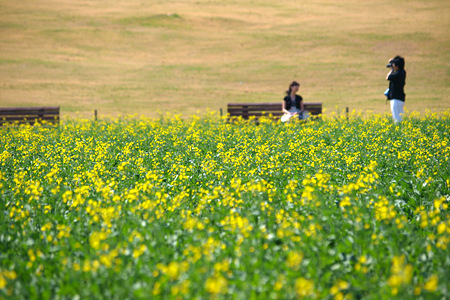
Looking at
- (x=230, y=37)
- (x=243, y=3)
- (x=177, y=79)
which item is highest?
(x=243, y=3)

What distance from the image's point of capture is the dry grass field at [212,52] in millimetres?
38125

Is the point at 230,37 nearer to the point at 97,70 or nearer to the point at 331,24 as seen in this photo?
the point at 331,24

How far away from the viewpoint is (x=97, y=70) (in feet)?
157

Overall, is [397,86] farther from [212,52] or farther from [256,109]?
[212,52]

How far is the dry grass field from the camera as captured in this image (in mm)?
38125

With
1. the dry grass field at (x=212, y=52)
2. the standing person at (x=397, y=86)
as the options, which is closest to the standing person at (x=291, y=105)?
the standing person at (x=397, y=86)

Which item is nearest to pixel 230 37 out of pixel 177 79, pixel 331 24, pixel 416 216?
pixel 331 24

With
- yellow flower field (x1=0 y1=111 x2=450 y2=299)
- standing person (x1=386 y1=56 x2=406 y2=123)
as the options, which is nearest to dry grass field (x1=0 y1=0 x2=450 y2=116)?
standing person (x1=386 y1=56 x2=406 y2=123)

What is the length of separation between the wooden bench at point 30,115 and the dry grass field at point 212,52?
405 inches

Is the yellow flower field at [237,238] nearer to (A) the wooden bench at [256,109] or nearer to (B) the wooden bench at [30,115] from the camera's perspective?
(B) the wooden bench at [30,115]

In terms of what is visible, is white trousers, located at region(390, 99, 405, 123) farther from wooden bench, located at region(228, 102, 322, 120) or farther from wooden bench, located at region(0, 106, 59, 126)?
wooden bench, located at region(0, 106, 59, 126)

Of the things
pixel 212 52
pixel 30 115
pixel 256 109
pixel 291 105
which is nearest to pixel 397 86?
pixel 291 105

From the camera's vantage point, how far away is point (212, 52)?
54.2 meters

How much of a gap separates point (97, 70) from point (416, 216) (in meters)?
44.4
